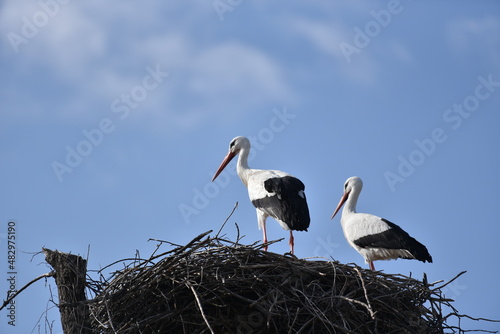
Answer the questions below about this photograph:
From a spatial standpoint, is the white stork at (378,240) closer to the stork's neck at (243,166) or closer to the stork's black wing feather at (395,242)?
the stork's black wing feather at (395,242)

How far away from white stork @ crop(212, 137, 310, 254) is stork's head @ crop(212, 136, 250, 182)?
1.01 ft

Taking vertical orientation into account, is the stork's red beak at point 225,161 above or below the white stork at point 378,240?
above

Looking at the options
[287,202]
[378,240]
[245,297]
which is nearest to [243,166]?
[287,202]

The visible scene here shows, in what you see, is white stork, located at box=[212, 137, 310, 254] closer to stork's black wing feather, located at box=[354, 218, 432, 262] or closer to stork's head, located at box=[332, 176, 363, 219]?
stork's black wing feather, located at box=[354, 218, 432, 262]

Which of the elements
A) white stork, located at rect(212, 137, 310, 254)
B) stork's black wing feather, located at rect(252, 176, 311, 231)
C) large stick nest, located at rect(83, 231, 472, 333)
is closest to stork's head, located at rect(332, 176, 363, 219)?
white stork, located at rect(212, 137, 310, 254)

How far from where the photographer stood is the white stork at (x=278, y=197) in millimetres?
7801

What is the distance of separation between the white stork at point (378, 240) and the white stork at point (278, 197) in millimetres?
837

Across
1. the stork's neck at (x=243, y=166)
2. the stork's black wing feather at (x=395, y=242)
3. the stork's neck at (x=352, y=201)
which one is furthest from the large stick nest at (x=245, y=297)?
the stork's neck at (x=352, y=201)

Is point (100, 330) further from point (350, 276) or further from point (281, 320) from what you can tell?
point (350, 276)

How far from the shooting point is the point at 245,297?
503 cm

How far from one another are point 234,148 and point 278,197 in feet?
4.83

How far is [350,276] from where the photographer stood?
5.24 meters

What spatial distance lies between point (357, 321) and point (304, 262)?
529 millimetres

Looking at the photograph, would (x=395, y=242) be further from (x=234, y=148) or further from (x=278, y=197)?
(x=234, y=148)
